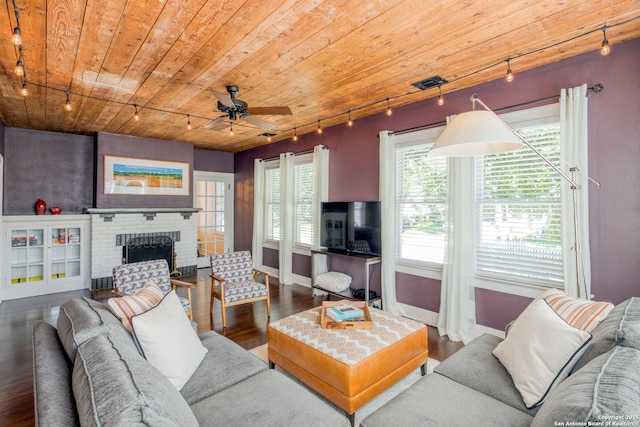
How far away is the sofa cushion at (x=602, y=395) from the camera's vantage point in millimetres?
895

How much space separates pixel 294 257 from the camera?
5.98 meters

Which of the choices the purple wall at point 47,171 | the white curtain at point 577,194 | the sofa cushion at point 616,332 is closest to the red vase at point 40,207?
the purple wall at point 47,171

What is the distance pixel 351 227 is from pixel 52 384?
3.70 meters

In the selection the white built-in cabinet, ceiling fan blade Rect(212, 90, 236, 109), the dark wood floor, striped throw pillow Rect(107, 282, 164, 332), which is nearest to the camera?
striped throw pillow Rect(107, 282, 164, 332)

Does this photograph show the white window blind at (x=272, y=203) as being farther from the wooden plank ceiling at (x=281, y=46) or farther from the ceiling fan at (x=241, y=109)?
the ceiling fan at (x=241, y=109)

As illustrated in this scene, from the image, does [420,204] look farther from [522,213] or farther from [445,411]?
[445,411]

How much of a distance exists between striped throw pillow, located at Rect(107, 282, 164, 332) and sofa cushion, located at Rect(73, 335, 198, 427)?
64 cm

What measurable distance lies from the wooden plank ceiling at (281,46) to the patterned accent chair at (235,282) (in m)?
1.77

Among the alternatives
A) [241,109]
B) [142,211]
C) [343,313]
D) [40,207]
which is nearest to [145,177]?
[142,211]

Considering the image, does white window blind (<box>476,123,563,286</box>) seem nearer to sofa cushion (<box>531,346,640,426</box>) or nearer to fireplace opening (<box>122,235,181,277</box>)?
sofa cushion (<box>531,346,640,426</box>)

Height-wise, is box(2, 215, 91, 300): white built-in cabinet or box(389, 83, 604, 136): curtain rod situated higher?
box(389, 83, 604, 136): curtain rod

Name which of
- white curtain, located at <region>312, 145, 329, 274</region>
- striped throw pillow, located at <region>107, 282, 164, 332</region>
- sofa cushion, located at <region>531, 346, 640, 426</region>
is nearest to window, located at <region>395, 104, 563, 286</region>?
white curtain, located at <region>312, 145, 329, 274</region>

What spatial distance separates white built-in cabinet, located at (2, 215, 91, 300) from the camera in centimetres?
503

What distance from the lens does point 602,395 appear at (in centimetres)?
97
